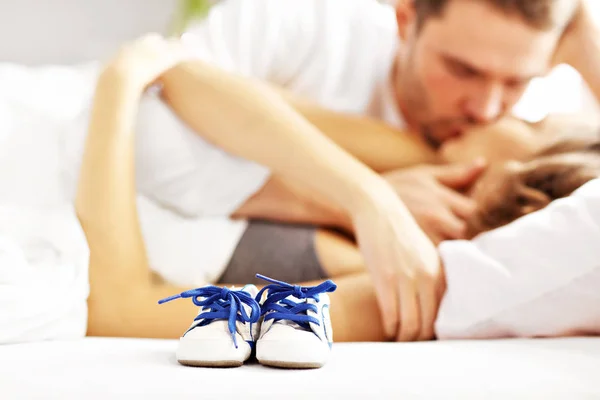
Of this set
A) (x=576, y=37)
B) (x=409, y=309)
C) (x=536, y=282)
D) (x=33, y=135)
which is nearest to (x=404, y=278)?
(x=409, y=309)

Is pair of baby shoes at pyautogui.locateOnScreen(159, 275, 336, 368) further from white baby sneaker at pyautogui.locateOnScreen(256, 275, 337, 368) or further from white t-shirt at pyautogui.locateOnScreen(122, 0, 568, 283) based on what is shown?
white t-shirt at pyautogui.locateOnScreen(122, 0, 568, 283)

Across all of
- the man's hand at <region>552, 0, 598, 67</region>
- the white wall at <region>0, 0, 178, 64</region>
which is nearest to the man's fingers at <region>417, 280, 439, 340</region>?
the man's hand at <region>552, 0, 598, 67</region>

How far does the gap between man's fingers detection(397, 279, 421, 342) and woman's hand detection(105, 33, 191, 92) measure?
1.80 ft

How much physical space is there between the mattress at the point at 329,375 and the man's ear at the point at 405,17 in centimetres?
93

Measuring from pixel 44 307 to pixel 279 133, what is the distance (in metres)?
0.46

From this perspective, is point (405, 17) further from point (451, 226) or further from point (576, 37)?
point (451, 226)

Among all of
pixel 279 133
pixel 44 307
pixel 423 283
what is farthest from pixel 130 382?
pixel 279 133

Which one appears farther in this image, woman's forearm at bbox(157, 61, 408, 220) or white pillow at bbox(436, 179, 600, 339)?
woman's forearm at bbox(157, 61, 408, 220)

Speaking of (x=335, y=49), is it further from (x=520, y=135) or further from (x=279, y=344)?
(x=279, y=344)

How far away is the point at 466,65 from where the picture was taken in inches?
48.6

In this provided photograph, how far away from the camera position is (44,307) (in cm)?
71

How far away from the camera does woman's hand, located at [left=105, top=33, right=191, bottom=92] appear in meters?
1.00

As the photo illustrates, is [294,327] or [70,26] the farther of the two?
[70,26]

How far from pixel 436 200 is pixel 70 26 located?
1.64 metres
